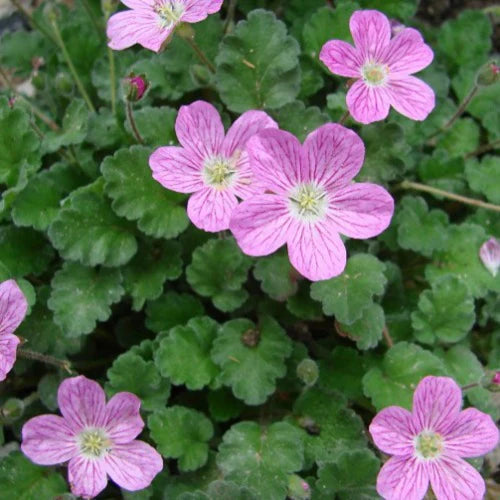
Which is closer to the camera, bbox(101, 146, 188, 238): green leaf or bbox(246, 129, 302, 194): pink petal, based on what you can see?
bbox(246, 129, 302, 194): pink petal

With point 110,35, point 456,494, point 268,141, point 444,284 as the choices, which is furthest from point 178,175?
point 456,494

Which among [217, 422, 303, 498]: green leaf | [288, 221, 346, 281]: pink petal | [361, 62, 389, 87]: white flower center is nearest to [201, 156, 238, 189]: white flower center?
[288, 221, 346, 281]: pink petal

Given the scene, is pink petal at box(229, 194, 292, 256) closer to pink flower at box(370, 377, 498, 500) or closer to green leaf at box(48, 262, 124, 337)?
pink flower at box(370, 377, 498, 500)

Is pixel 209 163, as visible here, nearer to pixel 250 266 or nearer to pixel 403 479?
pixel 250 266

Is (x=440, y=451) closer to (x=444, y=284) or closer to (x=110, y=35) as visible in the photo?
(x=444, y=284)

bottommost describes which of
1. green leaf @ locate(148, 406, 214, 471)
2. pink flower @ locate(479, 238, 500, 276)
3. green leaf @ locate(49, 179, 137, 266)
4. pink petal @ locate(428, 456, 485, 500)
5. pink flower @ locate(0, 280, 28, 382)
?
pink petal @ locate(428, 456, 485, 500)

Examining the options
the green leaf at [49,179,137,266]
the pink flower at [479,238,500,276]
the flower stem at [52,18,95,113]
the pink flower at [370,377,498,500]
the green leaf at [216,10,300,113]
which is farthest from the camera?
the flower stem at [52,18,95,113]

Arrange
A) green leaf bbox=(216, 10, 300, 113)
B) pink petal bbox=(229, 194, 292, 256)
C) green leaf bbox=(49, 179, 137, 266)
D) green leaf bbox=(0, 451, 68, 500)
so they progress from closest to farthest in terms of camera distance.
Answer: pink petal bbox=(229, 194, 292, 256) < green leaf bbox=(0, 451, 68, 500) < green leaf bbox=(49, 179, 137, 266) < green leaf bbox=(216, 10, 300, 113)
